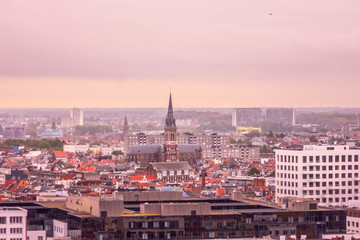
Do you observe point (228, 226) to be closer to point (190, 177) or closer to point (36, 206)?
point (36, 206)

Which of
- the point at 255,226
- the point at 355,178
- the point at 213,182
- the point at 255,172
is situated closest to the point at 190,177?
the point at 255,172

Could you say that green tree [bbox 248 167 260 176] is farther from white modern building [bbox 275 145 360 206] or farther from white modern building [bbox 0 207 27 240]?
white modern building [bbox 0 207 27 240]

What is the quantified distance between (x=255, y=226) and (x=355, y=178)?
91.6 feet

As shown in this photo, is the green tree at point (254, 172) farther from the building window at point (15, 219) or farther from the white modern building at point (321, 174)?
the building window at point (15, 219)

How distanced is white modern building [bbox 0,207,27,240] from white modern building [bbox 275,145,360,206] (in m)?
29.1

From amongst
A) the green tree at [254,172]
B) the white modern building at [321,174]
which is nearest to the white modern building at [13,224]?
the white modern building at [321,174]

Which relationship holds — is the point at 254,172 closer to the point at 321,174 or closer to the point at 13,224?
the point at 321,174

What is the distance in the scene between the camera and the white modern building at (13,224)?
80.1 meters

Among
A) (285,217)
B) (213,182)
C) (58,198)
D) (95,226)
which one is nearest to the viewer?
(95,226)

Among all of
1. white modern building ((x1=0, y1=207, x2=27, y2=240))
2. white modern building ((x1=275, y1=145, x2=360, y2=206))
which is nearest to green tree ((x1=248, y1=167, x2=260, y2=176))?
white modern building ((x1=275, y1=145, x2=360, y2=206))

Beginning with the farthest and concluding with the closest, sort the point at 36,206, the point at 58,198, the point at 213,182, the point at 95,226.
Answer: the point at 213,182
the point at 58,198
the point at 36,206
the point at 95,226

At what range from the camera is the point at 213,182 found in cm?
15462

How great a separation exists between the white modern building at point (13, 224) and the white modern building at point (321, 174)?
95.5ft

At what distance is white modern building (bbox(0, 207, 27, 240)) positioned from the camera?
80075 mm
